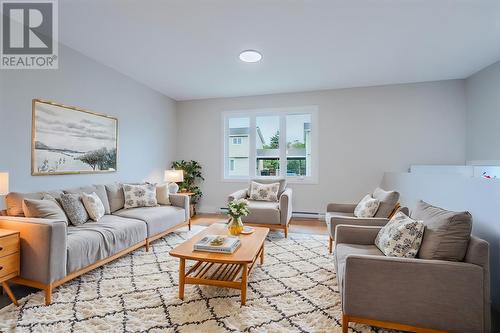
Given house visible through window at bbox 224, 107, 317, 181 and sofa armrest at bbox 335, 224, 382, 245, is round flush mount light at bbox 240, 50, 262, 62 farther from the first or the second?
sofa armrest at bbox 335, 224, 382, 245

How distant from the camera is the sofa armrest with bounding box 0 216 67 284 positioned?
6.54 ft

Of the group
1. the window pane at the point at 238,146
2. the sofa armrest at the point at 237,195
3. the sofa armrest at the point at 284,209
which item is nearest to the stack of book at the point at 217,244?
the sofa armrest at the point at 284,209

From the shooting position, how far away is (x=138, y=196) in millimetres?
3684

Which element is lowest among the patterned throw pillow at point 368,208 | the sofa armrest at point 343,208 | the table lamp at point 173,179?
the sofa armrest at point 343,208

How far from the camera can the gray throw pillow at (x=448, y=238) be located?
5.16 feet

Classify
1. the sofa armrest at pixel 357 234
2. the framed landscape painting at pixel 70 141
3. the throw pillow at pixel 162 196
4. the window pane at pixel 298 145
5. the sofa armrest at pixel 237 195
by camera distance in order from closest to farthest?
1. the sofa armrest at pixel 357 234
2. the framed landscape painting at pixel 70 141
3. the throw pillow at pixel 162 196
4. the sofa armrest at pixel 237 195
5. the window pane at pixel 298 145

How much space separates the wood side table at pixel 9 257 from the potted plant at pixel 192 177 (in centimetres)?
330

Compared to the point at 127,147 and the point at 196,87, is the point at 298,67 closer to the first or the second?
the point at 196,87

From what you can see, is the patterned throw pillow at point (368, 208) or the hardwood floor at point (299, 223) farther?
the hardwood floor at point (299, 223)

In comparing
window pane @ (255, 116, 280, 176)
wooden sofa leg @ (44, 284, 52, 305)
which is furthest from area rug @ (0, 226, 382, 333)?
window pane @ (255, 116, 280, 176)

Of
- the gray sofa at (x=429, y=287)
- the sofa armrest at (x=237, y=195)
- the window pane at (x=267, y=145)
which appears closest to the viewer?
the gray sofa at (x=429, y=287)

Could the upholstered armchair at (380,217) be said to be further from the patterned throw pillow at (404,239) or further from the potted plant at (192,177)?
the potted plant at (192,177)

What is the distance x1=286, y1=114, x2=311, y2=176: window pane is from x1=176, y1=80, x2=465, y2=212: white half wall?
25 centimetres

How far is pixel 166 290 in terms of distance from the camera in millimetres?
2213
